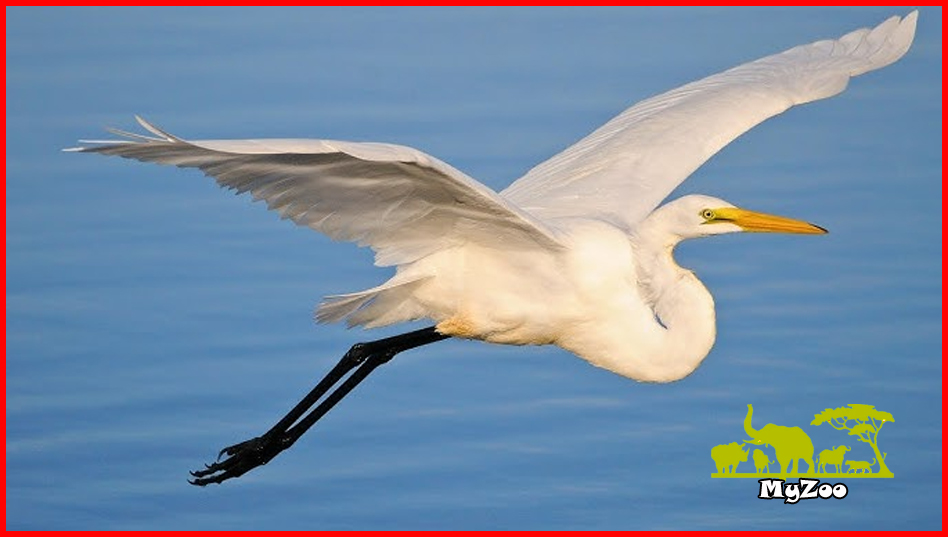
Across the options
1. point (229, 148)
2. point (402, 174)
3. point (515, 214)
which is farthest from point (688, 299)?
point (229, 148)

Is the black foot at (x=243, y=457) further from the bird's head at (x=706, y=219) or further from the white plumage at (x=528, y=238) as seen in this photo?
the bird's head at (x=706, y=219)

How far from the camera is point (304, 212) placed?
6.38 metres

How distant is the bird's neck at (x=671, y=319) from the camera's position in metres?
6.89

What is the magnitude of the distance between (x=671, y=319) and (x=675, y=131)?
124cm

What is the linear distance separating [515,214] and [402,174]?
42 cm

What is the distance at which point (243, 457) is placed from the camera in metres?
7.59

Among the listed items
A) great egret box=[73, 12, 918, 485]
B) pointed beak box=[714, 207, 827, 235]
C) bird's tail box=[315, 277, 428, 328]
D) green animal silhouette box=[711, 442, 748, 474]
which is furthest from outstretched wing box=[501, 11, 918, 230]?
green animal silhouette box=[711, 442, 748, 474]

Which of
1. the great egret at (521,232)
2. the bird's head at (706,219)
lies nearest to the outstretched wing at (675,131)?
the great egret at (521,232)

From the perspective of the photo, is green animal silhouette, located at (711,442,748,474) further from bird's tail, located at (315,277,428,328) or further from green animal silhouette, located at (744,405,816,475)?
bird's tail, located at (315,277,428,328)

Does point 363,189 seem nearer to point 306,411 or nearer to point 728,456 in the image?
point 306,411

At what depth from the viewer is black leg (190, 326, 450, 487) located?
736 centimetres

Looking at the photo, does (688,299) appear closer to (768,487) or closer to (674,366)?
(674,366)

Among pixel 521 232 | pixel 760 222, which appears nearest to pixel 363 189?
pixel 521 232

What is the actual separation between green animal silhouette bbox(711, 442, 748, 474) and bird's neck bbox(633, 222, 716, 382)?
46.3 inches
